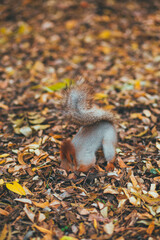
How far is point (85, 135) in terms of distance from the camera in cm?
224

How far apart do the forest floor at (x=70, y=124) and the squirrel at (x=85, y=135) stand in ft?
0.34

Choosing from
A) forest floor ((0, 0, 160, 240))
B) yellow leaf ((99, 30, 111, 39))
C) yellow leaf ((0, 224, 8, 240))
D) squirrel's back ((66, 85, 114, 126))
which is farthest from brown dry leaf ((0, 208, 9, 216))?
yellow leaf ((99, 30, 111, 39))

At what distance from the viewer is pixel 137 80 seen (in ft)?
12.2

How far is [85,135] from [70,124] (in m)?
0.65

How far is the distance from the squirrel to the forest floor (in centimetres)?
10

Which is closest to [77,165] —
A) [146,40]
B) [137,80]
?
[137,80]

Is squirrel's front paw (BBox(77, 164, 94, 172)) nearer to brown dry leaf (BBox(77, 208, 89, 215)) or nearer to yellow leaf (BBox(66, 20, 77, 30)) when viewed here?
brown dry leaf (BBox(77, 208, 89, 215))

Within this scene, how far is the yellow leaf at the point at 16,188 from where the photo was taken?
197 cm

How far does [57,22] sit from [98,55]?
1256mm

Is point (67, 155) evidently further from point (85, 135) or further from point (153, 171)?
point (153, 171)

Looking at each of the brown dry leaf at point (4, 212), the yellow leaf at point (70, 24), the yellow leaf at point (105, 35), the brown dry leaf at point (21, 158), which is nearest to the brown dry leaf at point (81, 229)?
the brown dry leaf at point (4, 212)

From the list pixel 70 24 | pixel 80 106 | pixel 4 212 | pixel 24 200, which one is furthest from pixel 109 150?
pixel 70 24

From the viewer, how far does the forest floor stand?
184 cm

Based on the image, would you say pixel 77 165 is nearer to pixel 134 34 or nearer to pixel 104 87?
pixel 104 87
